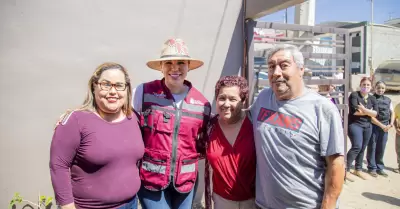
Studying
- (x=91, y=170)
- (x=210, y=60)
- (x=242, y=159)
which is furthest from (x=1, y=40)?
(x=242, y=159)

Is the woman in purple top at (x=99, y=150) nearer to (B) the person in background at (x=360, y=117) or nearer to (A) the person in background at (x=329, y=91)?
(A) the person in background at (x=329, y=91)

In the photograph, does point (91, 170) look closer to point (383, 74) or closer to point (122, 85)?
point (122, 85)

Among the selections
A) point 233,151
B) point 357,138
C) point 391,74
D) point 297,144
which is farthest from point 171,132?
point 391,74

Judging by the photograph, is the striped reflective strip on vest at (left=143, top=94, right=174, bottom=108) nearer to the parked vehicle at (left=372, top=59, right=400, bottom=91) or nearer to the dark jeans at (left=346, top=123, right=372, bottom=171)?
the dark jeans at (left=346, top=123, right=372, bottom=171)

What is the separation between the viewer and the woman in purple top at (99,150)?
5.34 feet

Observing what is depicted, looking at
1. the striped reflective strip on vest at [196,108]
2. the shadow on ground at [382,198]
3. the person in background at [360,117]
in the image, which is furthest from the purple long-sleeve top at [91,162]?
the person in background at [360,117]

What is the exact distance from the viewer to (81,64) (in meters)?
2.93

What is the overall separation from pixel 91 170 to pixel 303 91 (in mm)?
1512

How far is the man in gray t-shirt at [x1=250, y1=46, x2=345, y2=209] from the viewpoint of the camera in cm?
165

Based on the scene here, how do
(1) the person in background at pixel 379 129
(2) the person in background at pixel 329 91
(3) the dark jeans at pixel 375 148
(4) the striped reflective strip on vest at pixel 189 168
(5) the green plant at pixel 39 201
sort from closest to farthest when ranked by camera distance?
(4) the striped reflective strip on vest at pixel 189 168
(5) the green plant at pixel 39 201
(2) the person in background at pixel 329 91
(1) the person in background at pixel 379 129
(3) the dark jeans at pixel 375 148

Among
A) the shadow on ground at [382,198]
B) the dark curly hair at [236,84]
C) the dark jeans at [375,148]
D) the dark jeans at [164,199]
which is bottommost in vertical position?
the shadow on ground at [382,198]

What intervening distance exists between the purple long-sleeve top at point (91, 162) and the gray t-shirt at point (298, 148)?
0.96 m

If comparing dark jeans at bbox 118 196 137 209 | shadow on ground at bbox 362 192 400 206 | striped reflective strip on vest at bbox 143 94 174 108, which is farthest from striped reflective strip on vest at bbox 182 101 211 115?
shadow on ground at bbox 362 192 400 206

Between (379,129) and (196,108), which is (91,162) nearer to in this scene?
(196,108)
